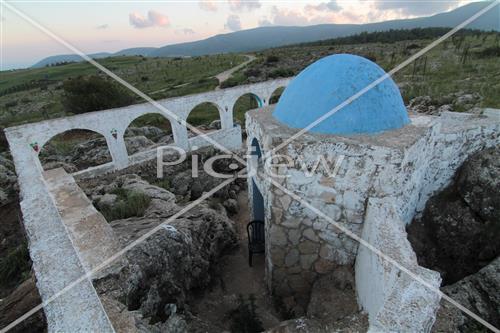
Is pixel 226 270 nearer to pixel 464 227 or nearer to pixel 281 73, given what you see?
pixel 464 227

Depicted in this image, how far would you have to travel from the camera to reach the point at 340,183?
4.37 m

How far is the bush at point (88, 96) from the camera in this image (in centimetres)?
1981

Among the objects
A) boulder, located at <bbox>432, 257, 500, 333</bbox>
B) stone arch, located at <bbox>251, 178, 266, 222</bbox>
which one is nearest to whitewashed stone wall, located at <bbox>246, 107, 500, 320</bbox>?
stone arch, located at <bbox>251, 178, 266, 222</bbox>

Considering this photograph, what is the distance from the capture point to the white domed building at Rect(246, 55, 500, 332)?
163 inches

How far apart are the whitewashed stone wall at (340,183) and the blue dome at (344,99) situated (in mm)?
212

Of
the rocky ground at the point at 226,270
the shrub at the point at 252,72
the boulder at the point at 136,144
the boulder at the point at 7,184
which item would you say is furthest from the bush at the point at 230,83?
the rocky ground at the point at 226,270

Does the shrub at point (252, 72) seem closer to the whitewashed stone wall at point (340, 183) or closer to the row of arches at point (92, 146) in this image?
the row of arches at point (92, 146)

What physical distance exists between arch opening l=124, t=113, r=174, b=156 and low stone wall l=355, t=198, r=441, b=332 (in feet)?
35.8

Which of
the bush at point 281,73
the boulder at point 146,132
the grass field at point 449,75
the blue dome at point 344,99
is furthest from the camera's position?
the bush at point 281,73

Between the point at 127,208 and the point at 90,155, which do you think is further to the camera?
the point at 90,155

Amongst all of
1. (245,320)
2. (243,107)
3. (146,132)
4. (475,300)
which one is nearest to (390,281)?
(475,300)

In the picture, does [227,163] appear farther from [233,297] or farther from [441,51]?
[441,51]

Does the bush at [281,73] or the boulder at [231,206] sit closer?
the boulder at [231,206]

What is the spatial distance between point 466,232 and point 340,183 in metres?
2.99
